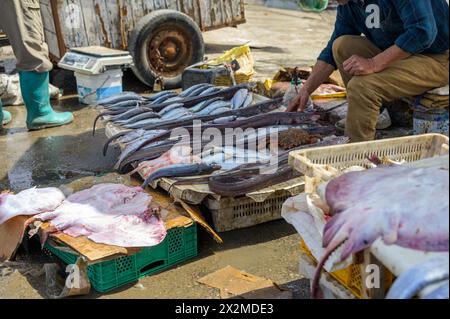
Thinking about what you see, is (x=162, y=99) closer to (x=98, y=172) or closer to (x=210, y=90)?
(x=210, y=90)

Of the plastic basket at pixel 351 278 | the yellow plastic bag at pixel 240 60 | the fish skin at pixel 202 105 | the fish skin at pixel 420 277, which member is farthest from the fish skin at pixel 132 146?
the fish skin at pixel 420 277

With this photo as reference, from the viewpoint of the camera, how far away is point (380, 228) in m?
→ 2.38

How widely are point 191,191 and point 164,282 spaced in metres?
0.72

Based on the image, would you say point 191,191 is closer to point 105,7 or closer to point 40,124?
point 40,124

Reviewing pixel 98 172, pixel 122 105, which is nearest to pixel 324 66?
pixel 122 105

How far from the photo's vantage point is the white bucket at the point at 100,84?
7.79 meters

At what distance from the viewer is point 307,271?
3.26m

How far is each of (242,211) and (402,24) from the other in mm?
2151

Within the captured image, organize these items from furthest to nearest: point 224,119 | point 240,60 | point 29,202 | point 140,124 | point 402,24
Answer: point 240,60 < point 140,124 < point 224,119 < point 402,24 < point 29,202

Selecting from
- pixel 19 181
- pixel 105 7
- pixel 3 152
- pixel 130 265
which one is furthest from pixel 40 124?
pixel 130 265

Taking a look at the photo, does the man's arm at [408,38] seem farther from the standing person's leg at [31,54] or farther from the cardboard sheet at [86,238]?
the standing person's leg at [31,54]

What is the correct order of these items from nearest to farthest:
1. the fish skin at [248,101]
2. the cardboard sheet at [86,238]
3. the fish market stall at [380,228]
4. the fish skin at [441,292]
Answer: the fish skin at [441,292] < the fish market stall at [380,228] < the cardboard sheet at [86,238] < the fish skin at [248,101]

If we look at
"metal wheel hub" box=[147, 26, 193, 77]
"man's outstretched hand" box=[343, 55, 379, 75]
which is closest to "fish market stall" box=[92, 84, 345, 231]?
"man's outstretched hand" box=[343, 55, 379, 75]

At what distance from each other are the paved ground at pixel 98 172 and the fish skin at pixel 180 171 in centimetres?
48
